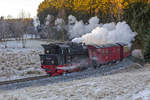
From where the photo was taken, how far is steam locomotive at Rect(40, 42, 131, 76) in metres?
16.4

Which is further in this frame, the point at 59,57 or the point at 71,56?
the point at 71,56

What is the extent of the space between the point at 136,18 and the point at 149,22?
249cm

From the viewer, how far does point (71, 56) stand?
1703 cm

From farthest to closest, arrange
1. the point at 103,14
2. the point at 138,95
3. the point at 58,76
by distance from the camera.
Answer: the point at 103,14 < the point at 58,76 < the point at 138,95

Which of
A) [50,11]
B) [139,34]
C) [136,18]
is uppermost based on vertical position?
[50,11]

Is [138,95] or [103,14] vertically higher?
[103,14]

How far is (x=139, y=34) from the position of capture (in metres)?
24.5

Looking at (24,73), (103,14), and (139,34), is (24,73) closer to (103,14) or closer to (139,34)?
(139,34)

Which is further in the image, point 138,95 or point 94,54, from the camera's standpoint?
point 94,54

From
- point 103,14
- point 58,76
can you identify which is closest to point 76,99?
point 58,76

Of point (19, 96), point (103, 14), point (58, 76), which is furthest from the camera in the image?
point (103, 14)

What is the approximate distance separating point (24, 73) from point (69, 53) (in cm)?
596

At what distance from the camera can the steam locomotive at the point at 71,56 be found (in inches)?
645

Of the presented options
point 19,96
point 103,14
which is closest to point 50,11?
point 103,14
